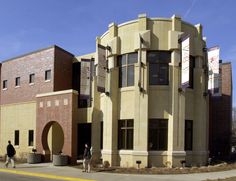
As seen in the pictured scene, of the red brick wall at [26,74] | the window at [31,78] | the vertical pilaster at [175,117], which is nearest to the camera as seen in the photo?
the vertical pilaster at [175,117]

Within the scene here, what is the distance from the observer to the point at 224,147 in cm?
3884

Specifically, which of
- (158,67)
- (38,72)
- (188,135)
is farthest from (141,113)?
(38,72)

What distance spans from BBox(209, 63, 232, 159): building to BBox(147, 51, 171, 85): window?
12.1m

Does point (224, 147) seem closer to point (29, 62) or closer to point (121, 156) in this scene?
point (121, 156)

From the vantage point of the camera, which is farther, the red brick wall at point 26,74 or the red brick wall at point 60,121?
the red brick wall at point 26,74

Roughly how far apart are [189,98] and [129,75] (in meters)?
4.33

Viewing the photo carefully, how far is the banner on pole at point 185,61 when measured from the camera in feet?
90.6

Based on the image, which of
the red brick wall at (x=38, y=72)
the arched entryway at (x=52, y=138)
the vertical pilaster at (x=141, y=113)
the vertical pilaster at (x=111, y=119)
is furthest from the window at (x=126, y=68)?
the red brick wall at (x=38, y=72)

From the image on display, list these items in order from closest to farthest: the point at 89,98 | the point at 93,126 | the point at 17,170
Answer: the point at 17,170 < the point at 93,126 < the point at 89,98

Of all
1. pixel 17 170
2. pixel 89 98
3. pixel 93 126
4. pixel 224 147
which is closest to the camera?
pixel 17 170

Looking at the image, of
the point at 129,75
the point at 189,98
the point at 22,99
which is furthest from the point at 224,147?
the point at 22,99

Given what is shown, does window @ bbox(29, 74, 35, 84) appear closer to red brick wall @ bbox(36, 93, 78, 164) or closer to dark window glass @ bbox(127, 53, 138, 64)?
red brick wall @ bbox(36, 93, 78, 164)

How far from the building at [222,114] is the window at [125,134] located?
12.5m

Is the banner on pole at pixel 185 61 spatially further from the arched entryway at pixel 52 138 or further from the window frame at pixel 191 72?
the arched entryway at pixel 52 138
